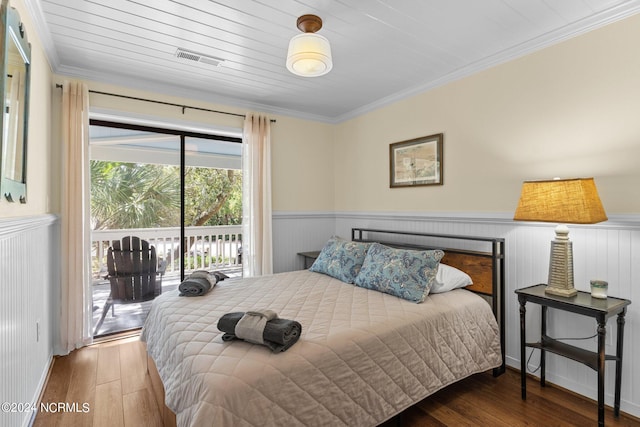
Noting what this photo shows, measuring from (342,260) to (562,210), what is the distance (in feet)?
5.52

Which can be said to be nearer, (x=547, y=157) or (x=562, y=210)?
(x=562, y=210)

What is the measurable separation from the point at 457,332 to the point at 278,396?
1.34m

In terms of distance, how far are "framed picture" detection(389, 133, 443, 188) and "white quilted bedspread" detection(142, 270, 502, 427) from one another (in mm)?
1262

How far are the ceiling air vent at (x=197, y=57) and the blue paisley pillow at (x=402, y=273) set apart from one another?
2114 mm

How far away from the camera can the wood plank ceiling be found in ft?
6.63

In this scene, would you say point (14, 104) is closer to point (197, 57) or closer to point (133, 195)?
point (197, 57)

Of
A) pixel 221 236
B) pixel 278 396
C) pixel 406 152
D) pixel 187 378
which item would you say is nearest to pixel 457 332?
pixel 278 396

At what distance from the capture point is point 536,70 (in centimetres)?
242

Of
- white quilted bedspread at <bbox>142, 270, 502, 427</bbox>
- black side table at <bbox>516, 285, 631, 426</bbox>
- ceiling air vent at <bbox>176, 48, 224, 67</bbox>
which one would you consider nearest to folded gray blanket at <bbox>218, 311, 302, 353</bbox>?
white quilted bedspread at <bbox>142, 270, 502, 427</bbox>

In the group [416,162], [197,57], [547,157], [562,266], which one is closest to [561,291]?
[562,266]

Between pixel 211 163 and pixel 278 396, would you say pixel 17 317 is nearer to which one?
pixel 278 396

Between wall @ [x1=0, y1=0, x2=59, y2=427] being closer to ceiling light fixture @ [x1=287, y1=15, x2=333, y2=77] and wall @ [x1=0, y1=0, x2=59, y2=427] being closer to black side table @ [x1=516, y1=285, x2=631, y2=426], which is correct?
ceiling light fixture @ [x1=287, y1=15, x2=333, y2=77]

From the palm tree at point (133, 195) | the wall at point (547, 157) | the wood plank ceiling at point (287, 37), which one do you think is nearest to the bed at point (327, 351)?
the wall at point (547, 157)

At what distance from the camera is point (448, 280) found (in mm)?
2508
